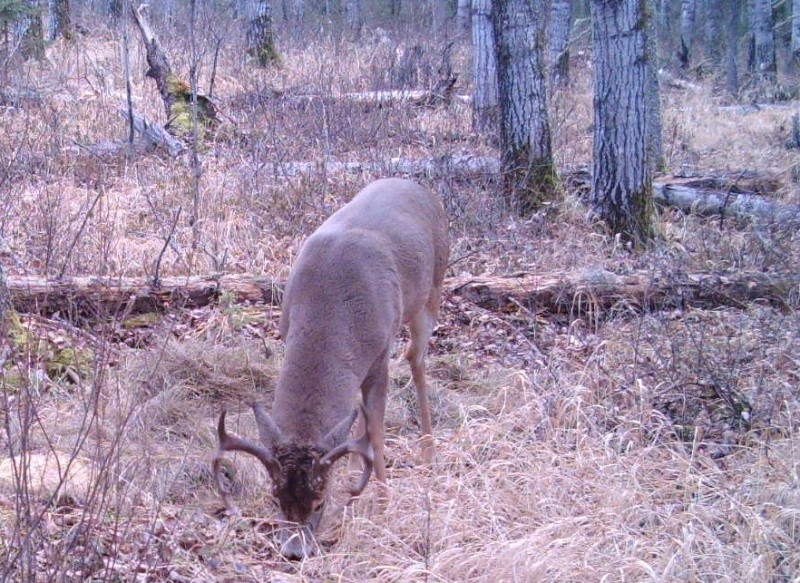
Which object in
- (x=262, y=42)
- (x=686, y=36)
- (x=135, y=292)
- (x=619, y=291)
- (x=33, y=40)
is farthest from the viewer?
(x=686, y=36)

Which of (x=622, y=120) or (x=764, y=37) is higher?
(x=764, y=37)

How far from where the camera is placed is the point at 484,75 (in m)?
14.1

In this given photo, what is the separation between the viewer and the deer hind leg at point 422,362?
18.6 feet

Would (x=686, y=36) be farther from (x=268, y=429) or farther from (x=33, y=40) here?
(x=268, y=429)

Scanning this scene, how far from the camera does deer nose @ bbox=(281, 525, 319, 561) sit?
4.19 metres

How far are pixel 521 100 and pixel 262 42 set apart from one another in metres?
8.28

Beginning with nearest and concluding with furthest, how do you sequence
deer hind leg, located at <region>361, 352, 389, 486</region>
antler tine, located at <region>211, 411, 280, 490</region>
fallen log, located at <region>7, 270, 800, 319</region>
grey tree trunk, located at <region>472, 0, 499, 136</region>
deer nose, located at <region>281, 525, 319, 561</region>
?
antler tine, located at <region>211, 411, 280, 490</region> < deer nose, located at <region>281, 525, 319, 561</region> < deer hind leg, located at <region>361, 352, 389, 486</region> < fallen log, located at <region>7, 270, 800, 319</region> < grey tree trunk, located at <region>472, 0, 499, 136</region>

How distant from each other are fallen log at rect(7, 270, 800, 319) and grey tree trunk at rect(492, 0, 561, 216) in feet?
8.93

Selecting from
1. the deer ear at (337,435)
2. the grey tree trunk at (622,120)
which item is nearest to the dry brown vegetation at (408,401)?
the grey tree trunk at (622,120)

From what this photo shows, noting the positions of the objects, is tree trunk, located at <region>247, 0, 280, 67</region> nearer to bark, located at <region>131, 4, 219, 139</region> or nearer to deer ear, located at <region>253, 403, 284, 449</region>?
bark, located at <region>131, 4, 219, 139</region>

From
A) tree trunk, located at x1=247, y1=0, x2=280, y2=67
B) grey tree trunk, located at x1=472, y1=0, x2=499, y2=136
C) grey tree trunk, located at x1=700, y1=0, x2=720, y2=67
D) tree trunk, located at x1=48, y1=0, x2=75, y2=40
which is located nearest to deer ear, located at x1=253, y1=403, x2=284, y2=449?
grey tree trunk, located at x1=472, y1=0, x2=499, y2=136

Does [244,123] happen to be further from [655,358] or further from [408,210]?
[655,358]

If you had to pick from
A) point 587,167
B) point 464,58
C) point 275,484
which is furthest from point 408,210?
point 464,58

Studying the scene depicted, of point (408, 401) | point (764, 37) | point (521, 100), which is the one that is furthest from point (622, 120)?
point (764, 37)
